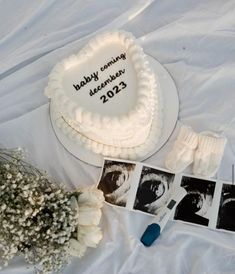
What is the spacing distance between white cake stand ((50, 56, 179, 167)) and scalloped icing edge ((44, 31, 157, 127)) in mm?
116

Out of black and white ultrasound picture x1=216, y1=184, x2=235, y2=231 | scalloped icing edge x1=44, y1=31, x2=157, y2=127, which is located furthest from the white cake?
black and white ultrasound picture x1=216, y1=184, x2=235, y2=231

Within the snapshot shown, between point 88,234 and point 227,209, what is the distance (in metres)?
0.30

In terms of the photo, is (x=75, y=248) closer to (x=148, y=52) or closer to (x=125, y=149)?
(x=125, y=149)

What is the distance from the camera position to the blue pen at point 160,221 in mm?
1028

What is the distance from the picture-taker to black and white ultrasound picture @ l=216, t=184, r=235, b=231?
1039 millimetres

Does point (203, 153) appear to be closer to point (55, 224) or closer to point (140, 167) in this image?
point (140, 167)

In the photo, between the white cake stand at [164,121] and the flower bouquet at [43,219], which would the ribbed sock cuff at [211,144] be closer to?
the white cake stand at [164,121]

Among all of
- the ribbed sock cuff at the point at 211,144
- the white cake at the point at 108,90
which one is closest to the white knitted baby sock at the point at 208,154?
the ribbed sock cuff at the point at 211,144

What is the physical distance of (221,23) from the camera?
3.72 ft

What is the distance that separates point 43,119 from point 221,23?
46 centimetres

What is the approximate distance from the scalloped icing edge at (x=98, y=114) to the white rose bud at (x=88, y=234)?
21 cm

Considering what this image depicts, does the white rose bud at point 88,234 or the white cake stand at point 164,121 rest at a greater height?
the white cake stand at point 164,121

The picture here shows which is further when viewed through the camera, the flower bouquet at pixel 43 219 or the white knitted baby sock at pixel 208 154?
the white knitted baby sock at pixel 208 154

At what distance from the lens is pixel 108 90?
39.4 inches
